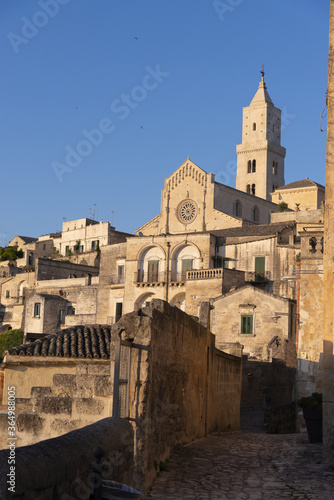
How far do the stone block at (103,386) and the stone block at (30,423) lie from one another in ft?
3.23

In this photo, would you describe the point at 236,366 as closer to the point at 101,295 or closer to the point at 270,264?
the point at 270,264

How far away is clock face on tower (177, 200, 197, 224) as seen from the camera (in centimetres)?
6438

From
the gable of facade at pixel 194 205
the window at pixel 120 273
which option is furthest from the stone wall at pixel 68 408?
the gable of facade at pixel 194 205

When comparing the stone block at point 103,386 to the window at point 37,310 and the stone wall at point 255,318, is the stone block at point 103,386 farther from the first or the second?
the window at point 37,310

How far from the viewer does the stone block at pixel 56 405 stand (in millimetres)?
9820

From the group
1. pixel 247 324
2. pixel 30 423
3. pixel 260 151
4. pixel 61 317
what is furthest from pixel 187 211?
pixel 30 423

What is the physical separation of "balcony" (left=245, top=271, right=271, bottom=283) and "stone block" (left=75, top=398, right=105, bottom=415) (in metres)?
38.6

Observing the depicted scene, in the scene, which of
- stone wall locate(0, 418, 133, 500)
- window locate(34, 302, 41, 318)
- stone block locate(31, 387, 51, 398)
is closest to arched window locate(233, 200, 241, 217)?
window locate(34, 302, 41, 318)

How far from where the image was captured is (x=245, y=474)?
11.3 meters

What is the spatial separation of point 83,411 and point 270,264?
129 feet

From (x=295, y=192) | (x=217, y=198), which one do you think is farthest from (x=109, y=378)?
(x=295, y=192)

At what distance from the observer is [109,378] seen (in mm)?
9516

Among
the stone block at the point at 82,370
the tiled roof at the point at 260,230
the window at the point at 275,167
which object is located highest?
the window at the point at 275,167

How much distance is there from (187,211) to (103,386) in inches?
2198
